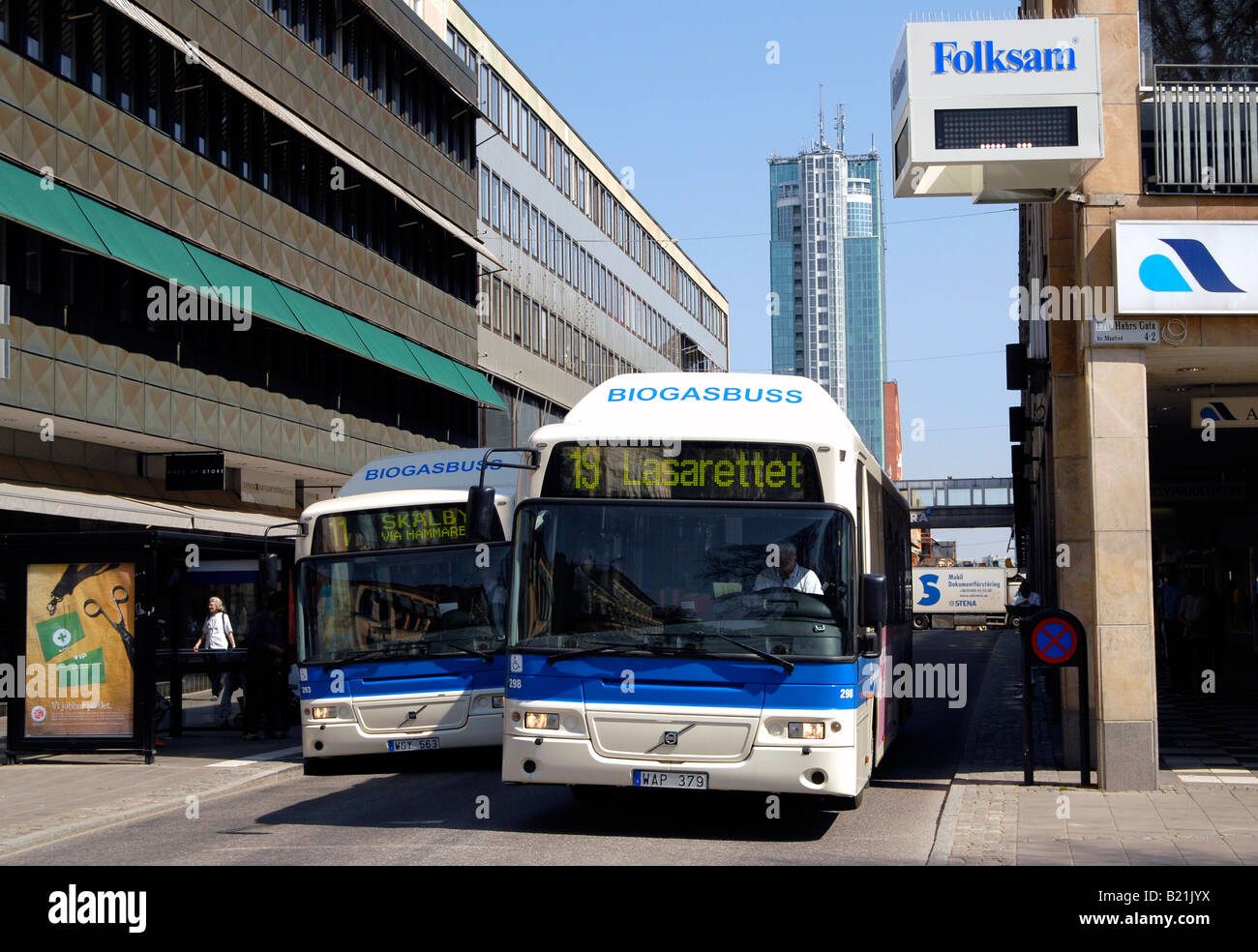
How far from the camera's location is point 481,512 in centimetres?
1133

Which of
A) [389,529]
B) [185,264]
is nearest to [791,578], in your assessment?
[389,529]

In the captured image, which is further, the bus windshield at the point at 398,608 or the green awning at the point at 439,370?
the green awning at the point at 439,370

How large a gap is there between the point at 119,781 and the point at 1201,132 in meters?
12.2

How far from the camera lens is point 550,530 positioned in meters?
11.3

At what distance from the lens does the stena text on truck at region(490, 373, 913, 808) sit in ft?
35.5

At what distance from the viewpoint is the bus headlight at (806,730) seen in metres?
10.7

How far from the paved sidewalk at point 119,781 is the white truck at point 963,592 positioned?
209 feet

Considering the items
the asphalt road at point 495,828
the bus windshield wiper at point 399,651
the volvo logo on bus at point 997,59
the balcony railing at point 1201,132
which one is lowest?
the asphalt road at point 495,828

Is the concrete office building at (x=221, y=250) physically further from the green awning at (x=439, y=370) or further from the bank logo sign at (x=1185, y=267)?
the bank logo sign at (x=1185, y=267)

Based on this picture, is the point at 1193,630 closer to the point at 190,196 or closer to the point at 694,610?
the point at 694,610

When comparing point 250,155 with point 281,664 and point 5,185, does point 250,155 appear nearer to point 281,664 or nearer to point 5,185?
point 5,185

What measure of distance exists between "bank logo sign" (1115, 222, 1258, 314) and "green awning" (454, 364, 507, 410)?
33253 millimetres

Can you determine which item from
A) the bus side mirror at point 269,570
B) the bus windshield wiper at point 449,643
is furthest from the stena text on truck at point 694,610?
the bus side mirror at point 269,570
